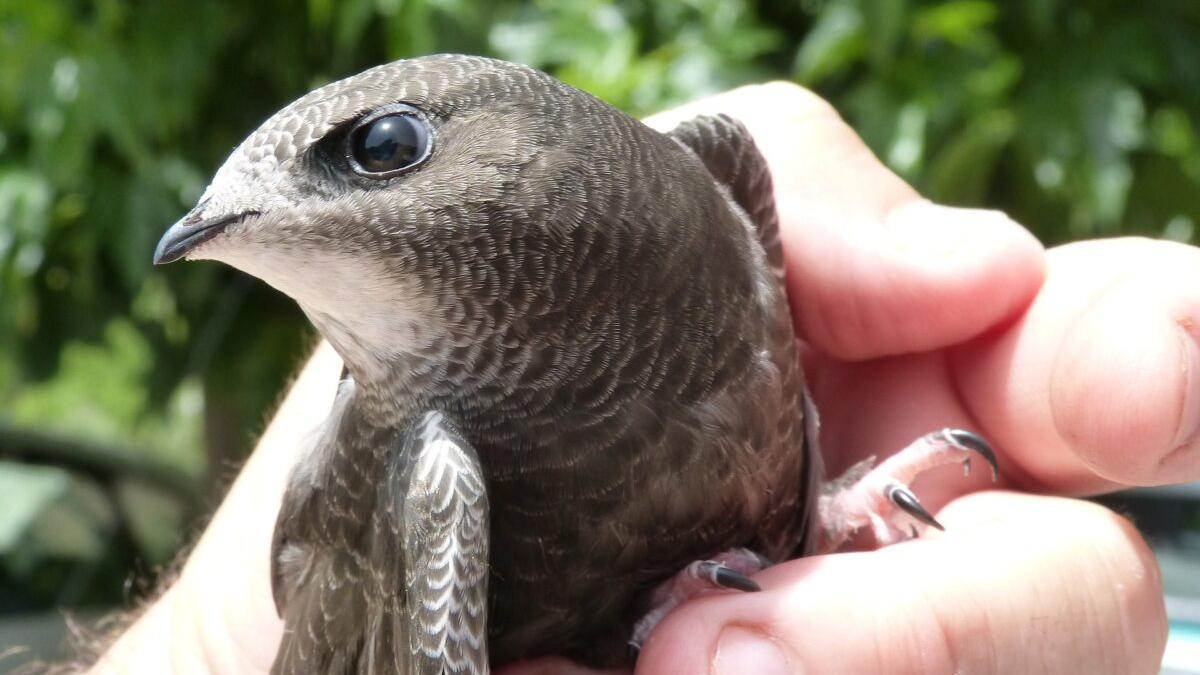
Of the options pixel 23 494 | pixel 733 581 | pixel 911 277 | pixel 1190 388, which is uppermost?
pixel 911 277

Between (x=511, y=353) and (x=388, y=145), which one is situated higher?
(x=388, y=145)

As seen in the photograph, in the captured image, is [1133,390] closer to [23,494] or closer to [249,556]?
[249,556]

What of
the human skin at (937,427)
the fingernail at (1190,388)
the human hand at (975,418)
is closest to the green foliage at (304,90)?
the human skin at (937,427)

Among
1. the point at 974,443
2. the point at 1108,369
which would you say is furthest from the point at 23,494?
the point at 1108,369

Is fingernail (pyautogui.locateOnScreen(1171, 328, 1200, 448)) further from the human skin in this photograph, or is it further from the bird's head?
the bird's head

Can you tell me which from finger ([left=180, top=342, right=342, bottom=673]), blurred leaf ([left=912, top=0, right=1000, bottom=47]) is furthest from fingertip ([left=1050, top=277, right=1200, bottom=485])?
finger ([left=180, top=342, right=342, bottom=673])

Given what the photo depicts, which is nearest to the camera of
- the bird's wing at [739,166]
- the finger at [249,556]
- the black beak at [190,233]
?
the black beak at [190,233]

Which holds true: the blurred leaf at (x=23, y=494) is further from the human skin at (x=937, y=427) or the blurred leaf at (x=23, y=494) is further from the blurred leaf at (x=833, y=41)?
the blurred leaf at (x=833, y=41)
